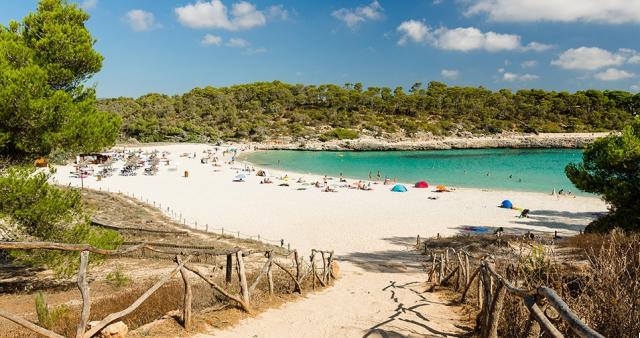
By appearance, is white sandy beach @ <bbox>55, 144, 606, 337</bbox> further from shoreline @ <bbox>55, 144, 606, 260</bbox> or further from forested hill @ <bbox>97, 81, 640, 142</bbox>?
forested hill @ <bbox>97, 81, 640, 142</bbox>

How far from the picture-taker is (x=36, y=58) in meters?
8.36

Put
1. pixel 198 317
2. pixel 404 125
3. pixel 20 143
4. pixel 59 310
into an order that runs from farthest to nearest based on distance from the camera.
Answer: pixel 404 125
pixel 20 143
pixel 59 310
pixel 198 317

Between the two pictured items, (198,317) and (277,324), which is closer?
(198,317)

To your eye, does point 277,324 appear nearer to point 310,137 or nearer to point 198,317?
point 198,317

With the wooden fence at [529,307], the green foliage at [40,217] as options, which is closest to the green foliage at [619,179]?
the wooden fence at [529,307]

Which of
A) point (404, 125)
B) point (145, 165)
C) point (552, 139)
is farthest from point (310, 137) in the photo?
point (552, 139)

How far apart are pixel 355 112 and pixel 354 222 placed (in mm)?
80236

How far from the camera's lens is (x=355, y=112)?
9794cm

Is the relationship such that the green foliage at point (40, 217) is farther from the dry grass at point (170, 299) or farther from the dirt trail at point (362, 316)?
the dirt trail at point (362, 316)

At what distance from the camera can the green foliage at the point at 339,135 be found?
80688 mm

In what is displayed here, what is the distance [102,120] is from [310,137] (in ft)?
238

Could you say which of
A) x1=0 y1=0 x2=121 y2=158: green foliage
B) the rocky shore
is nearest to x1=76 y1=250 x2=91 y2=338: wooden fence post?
x1=0 y1=0 x2=121 y2=158: green foliage

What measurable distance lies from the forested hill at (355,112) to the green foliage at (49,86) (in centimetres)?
6859

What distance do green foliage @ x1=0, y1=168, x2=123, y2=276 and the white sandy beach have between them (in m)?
4.65
